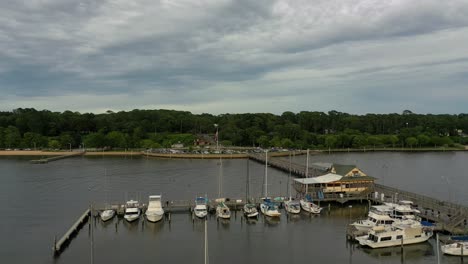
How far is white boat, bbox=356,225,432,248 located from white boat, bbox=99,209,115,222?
62.6ft

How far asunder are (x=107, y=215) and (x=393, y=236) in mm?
21467

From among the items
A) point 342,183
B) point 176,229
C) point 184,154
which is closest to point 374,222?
point 342,183

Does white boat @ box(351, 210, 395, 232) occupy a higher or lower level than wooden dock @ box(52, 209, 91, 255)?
higher

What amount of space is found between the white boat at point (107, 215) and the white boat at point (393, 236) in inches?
752

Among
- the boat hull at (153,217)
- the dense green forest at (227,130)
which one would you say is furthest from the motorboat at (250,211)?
the dense green forest at (227,130)

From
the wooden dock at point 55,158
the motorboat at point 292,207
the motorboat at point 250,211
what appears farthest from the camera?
the wooden dock at point 55,158

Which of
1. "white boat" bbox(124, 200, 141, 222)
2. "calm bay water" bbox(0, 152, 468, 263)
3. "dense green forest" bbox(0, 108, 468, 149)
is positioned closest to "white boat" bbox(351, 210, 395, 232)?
"calm bay water" bbox(0, 152, 468, 263)

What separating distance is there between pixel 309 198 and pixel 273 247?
1194 centimetres

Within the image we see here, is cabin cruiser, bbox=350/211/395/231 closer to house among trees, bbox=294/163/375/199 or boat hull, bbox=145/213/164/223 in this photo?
house among trees, bbox=294/163/375/199

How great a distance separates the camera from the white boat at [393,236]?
26.5 metres

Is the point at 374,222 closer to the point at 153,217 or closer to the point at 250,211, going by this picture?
the point at 250,211

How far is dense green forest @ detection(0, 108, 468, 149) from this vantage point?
351 feet

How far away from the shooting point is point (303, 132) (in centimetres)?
11644

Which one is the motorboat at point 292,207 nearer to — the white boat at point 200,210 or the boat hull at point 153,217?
the white boat at point 200,210
